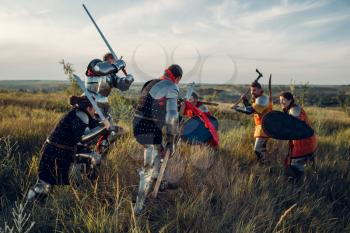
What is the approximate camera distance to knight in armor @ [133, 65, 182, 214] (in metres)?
3.63

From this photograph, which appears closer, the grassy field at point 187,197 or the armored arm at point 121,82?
the grassy field at point 187,197

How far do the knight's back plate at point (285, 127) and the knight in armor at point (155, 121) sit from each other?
7.48 ft

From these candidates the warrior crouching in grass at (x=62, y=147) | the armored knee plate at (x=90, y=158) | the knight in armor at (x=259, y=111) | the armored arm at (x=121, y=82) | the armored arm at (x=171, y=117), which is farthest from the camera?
the knight in armor at (x=259, y=111)

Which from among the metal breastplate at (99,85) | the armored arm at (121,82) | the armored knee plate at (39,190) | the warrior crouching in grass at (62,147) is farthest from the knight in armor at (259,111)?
the armored knee plate at (39,190)

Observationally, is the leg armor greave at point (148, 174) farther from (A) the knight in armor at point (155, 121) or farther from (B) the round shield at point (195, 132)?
(B) the round shield at point (195, 132)

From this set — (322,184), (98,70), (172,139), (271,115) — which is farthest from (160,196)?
(322,184)

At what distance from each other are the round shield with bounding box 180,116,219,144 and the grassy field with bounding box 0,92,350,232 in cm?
37

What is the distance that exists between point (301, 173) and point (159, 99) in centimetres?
319

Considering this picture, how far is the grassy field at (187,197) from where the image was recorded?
Answer: 3.41 metres

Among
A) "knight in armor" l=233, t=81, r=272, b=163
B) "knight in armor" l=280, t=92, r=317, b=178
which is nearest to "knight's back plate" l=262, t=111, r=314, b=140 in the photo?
"knight in armor" l=280, t=92, r=317, b=178

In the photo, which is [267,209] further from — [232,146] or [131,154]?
[232,146]

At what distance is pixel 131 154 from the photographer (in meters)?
5.11

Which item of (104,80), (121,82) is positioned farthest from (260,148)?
(104,80)

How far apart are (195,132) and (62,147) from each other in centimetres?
324
